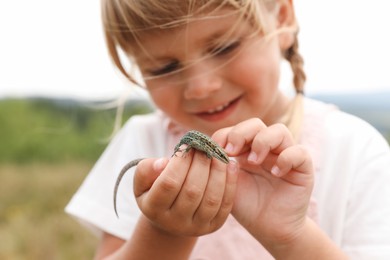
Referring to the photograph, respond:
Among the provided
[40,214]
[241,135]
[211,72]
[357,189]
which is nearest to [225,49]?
[211,72]

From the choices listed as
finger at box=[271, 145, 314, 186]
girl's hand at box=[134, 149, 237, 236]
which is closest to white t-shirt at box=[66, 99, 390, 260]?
finger at box=[271, 145, 314, 186]

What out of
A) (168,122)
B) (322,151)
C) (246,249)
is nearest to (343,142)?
(322,151)

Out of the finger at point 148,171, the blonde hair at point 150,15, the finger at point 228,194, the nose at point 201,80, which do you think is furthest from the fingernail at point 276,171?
the blonde hair at point 150,15

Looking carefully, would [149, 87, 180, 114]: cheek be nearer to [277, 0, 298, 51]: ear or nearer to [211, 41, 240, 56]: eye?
[211, 41, 240, 56]: eye

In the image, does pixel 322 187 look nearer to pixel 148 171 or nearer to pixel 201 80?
pixel 201 80

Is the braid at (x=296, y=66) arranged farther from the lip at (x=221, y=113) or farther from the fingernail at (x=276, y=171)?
the fingernail at (x=276, y=171)

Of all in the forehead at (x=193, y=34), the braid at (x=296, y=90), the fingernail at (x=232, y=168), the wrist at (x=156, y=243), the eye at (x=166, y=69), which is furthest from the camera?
the braid at (x=296, y=90)
